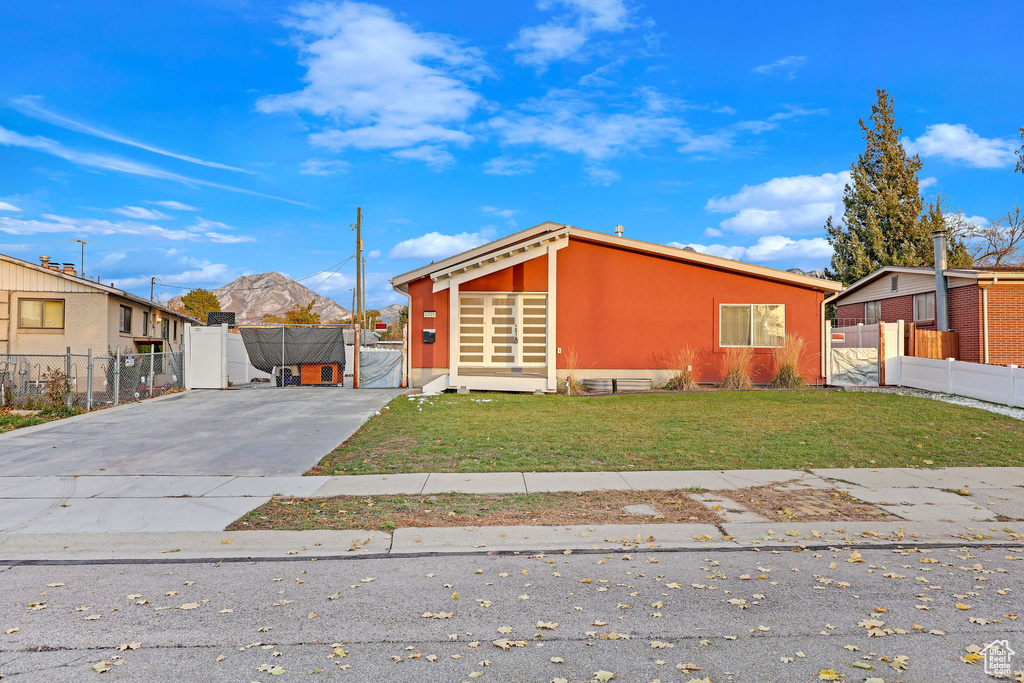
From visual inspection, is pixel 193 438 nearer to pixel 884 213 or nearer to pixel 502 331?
pixel 502 331

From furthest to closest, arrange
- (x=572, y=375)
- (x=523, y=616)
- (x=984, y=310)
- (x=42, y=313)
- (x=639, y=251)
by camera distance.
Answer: (x=42, y=313) → (x=984, y=310) → (x=639, y=251) → (x=572, y=375) → (x=523, y=616)

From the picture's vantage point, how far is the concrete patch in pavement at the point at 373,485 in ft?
24.2

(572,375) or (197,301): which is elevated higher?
(197,301)

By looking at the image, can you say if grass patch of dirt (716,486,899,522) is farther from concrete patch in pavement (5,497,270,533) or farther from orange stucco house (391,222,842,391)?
orange stucco house (391,222,842,391)

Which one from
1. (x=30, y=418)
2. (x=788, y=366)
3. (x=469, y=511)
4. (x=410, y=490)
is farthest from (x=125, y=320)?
(x=469, y=511)

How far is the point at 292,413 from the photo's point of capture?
14.4m

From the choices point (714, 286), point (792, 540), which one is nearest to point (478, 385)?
point (714, 286)

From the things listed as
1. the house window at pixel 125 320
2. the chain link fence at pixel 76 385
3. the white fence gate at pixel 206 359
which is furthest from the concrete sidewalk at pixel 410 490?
the house window at pixel 125 320

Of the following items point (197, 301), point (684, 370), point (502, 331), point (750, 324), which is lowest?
point (684, 370)

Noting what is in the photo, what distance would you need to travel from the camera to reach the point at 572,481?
7891mm

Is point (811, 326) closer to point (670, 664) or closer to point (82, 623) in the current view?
point (670, 664)

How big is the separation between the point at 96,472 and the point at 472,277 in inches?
446

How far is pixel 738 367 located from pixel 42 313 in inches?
1048

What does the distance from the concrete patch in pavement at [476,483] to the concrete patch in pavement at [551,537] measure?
1.31m
